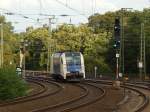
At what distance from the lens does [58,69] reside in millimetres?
55781

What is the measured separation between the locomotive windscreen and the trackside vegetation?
16687 millimetres

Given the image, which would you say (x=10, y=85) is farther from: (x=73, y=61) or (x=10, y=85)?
(x=73, y=61)

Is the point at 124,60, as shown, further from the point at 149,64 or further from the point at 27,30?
the point at 27,30

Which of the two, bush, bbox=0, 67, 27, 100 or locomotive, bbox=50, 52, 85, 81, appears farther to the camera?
locomotive, bbox=50, 52, 85, 81

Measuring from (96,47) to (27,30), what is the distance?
41.8m

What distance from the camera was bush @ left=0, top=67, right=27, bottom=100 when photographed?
33.7 m

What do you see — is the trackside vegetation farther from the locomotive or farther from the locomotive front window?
the locomotive front window

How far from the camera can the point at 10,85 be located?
113ft

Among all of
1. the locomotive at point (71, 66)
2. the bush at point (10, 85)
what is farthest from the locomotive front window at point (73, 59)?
the bush at point (10, 85)

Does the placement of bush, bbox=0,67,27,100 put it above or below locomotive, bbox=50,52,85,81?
below

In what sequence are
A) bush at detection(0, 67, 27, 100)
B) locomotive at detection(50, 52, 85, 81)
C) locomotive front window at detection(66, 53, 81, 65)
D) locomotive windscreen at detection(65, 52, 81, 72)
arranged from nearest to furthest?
bush at detection(0, 67, 27, 100) < locomotive at detection(50, 52, 85, 81) < locomotive windscreen at detection(65, 52, 81, 72) < locomotive front window at detection(66, 53, 81, 65)

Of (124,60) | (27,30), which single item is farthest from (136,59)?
(27,30)

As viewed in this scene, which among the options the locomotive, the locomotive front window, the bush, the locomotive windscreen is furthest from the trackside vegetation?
the locomotive front window

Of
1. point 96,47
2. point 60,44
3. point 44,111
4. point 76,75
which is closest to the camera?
point 44,111
